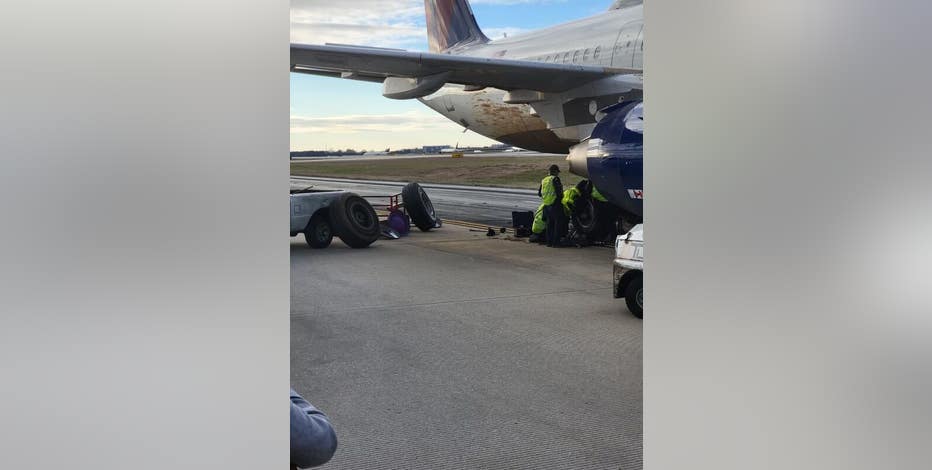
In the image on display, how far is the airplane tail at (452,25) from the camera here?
21297 millimetres

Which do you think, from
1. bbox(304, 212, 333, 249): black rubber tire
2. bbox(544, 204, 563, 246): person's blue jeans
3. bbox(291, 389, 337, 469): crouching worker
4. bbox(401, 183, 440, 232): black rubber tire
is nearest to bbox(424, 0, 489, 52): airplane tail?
bbox(401, 183, 440, 232): black rubber tire

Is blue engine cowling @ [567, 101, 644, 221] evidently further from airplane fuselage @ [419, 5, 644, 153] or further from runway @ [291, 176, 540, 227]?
runway @ [291, 176, 540, 227]

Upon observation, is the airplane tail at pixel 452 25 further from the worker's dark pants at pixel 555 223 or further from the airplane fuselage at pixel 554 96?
the worker's dark pants at pixel 555 223

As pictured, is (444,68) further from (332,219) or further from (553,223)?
(332,219)

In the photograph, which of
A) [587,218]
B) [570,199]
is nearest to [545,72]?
[570,199]

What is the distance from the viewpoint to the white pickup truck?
5.84 meters

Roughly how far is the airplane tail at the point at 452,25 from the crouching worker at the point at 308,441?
19.5m

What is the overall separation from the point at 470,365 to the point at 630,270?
68.8 inches

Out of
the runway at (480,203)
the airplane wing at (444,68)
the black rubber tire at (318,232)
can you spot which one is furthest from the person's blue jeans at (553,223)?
the runway at (480,203)

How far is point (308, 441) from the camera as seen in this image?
1.88 m

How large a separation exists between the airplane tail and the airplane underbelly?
3.41 metres
